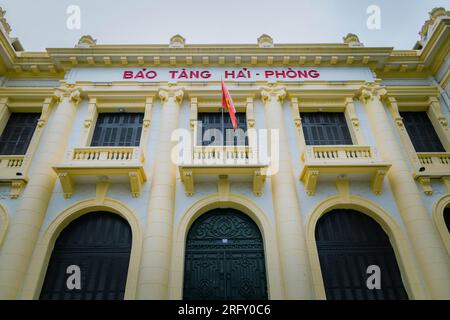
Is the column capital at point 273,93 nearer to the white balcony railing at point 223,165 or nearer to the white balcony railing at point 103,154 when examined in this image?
the white balcony railing at point 223,165

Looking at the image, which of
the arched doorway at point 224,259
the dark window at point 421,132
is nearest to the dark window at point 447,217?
the dark window at point 421,132

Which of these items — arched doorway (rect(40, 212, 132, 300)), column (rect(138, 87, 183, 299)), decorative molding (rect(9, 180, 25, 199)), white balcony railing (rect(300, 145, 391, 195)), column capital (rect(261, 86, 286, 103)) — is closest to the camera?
column (rect(138, 87, 183, 299))

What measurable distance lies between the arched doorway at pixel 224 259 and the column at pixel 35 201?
5030 mm

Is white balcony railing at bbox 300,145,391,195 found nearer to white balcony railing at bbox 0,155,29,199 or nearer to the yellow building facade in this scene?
the yellow building facade

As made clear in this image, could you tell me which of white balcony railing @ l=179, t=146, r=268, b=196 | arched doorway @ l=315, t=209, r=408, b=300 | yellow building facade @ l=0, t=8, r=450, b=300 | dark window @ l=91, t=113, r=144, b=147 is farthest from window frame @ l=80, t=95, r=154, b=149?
arched doorway @ l=315, t=209, r=408, b=300

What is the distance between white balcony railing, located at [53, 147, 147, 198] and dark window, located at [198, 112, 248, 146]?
2.87 meters

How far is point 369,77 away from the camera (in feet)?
44.6

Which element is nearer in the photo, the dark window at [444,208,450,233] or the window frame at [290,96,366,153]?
the dark window at [444,208,450,233]

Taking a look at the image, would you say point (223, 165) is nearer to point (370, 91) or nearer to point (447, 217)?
point (370, 91)

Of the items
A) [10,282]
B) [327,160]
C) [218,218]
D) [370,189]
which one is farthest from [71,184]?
[370,189]

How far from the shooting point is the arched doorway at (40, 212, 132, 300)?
9242 mm

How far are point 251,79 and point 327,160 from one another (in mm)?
5231

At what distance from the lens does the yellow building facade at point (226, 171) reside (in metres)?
9.34

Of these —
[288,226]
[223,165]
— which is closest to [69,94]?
[223,165]
